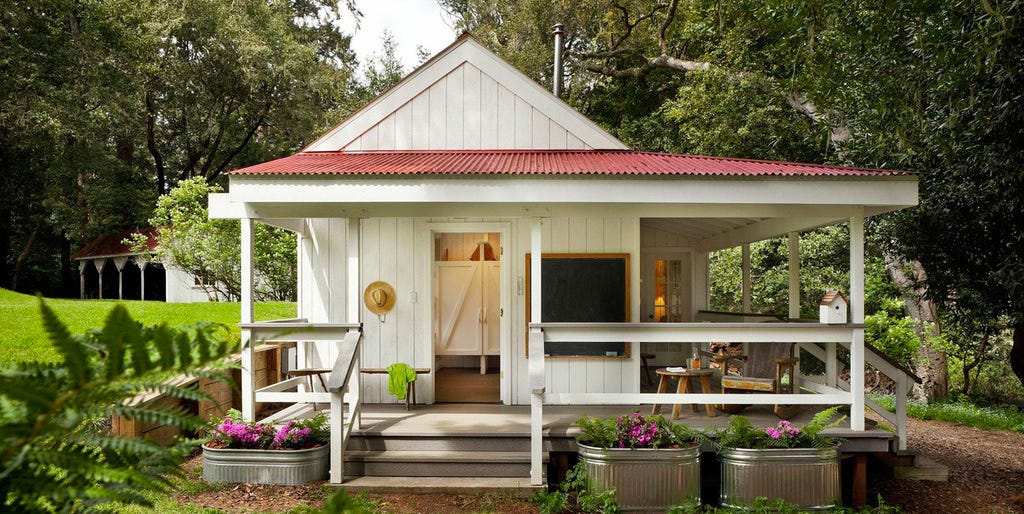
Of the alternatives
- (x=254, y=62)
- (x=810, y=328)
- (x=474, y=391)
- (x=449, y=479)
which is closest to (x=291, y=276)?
(x=254, y=62)

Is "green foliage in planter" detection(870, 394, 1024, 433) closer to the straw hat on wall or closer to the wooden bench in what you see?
the wooden bench

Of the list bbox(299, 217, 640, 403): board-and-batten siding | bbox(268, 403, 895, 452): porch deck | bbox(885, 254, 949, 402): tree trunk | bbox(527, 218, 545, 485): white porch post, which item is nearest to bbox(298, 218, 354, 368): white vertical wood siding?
bbox(299, 217, 640, 403): board-and-batten siding

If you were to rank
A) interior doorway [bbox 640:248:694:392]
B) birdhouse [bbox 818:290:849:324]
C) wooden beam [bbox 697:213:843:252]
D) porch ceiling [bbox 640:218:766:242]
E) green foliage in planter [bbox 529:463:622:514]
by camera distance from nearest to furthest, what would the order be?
1. green foliage in planter [bbox 529:463:622:514]
2. birdhouse [bbox 818:290:849:324]
3. wooden beam [bbox 697:213:843:252]
4. porch ceiling [bbox 640:218:766:242]
5. interior doorway [bbox 640:248:694:392]

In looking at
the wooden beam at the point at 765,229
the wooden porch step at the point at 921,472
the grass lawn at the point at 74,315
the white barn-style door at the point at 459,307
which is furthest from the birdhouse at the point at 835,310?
the grass lawn at the point at 74,315

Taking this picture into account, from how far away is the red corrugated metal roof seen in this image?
695 centimetres

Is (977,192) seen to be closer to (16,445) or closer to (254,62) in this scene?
(16,445)

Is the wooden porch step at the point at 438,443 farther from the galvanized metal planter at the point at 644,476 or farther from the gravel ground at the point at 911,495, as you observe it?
the galvanized metal planter at the point at 644,476

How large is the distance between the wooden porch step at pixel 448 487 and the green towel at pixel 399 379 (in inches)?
68.4

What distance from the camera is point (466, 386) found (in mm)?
10258

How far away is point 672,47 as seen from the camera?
60.6ft

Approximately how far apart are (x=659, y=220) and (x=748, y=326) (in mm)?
4115

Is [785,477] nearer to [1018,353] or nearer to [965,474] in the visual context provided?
[965,474]

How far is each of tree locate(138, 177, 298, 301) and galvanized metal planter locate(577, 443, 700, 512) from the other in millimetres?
12655

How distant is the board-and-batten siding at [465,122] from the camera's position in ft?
30.8
